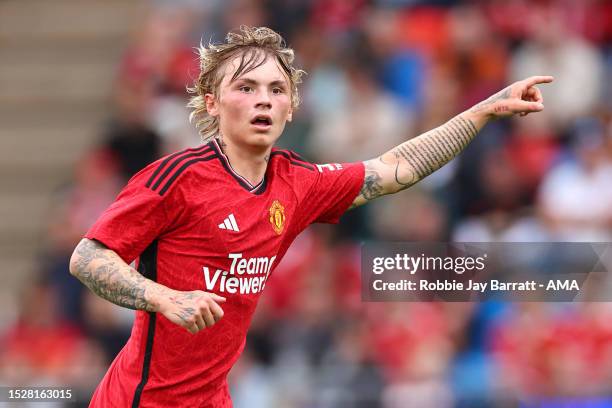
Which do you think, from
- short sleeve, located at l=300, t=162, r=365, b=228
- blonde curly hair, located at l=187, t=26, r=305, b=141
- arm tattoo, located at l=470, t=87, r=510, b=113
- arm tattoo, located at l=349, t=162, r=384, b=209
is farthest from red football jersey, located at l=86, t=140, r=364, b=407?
arm tattoo, located at l=470, t=87, r=510, b=113

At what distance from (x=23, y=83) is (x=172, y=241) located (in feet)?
26.9

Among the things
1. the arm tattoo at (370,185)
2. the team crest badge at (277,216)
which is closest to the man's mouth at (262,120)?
the team crest badge at (277,216)

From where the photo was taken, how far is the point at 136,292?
429 cm

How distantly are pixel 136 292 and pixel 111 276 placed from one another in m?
0.12

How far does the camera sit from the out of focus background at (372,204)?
7.92 m

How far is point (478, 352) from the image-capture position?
816cm

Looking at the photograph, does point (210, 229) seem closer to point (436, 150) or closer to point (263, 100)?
point (263, 100)

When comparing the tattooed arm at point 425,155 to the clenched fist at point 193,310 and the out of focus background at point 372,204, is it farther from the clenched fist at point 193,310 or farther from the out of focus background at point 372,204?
the out of focus background at point 372,204

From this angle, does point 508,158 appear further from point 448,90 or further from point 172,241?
point 172,241

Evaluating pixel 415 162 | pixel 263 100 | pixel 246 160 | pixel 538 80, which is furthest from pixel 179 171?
pixel 538 80

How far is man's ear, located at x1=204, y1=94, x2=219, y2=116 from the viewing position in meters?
4.98

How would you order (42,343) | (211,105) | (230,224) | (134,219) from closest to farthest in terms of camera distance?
(134,219)
(230,224)
(211,105)
(42,343)

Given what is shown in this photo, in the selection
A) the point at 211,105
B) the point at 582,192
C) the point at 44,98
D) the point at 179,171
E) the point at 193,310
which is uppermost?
the point at 44,98

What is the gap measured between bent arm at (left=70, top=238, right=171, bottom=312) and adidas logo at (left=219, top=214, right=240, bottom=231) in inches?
16.4
